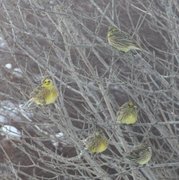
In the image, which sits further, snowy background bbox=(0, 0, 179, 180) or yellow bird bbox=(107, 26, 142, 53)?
yellow bird bbox=(107, 26, 142, 53)

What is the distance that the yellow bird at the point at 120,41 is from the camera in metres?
5.83

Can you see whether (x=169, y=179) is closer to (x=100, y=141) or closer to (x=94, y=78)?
(x=100, y=141)

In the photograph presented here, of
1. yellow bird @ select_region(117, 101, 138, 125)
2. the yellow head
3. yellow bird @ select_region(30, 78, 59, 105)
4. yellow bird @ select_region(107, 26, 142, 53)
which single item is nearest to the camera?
A: yellow bird @ select_region(30, 78, 59, 105)

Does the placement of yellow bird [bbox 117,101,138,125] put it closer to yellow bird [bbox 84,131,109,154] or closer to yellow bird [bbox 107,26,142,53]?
yellow bird [bbox 84,131,109,154]

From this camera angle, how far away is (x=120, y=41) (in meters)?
5.86

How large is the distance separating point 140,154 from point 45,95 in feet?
3.90

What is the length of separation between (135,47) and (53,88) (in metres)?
1.34

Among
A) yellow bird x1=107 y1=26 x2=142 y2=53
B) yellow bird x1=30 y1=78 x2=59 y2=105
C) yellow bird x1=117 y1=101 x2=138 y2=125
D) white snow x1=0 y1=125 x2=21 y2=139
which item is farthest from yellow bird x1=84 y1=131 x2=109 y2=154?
yellow bird x1=107 y1=26 x2=142 y2=53

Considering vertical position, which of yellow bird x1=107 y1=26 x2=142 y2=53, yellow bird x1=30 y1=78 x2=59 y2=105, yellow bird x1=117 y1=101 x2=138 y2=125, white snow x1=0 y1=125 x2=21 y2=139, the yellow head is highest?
yellow bird x1=107 y1=26 x2=142 y2=53

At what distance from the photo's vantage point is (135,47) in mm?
5887

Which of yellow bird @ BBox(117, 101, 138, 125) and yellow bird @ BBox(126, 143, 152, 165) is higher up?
yellow bird @ BBox(117, 101, 138, 125)

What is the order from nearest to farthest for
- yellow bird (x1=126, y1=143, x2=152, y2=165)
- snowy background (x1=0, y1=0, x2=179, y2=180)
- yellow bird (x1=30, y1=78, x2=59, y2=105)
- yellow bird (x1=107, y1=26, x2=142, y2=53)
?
snowy background (x1=0, y1=0, x2=179, y2=180) < yellow bird (x1=30, y1=78, x2=59, y2=105) < yellow bird (x1=126, y1=143, x2=152, y2=165) < yellow bird (x1=107, y1=26, x2=142, y2=53)

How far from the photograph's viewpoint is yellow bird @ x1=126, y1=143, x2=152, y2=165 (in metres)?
5.21

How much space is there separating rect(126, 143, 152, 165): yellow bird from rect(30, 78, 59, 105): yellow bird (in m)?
0.97
